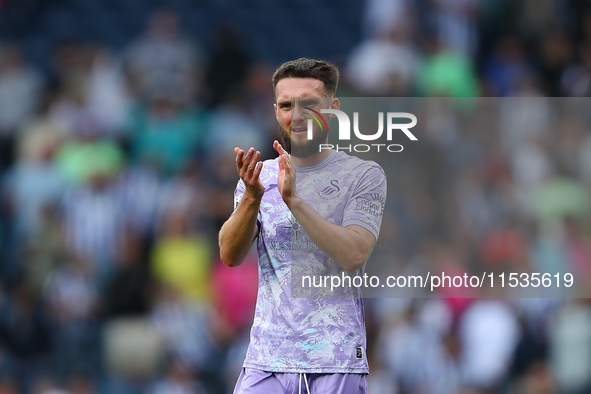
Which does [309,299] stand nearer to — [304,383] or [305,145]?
[304,383]

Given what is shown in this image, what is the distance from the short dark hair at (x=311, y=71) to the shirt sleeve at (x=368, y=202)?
36 centimetres

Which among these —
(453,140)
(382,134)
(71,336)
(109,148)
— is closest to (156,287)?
(71,336)

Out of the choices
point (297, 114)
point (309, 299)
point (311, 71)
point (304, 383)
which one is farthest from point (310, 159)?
point (304, 383)

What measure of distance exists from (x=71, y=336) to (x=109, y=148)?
201 cm

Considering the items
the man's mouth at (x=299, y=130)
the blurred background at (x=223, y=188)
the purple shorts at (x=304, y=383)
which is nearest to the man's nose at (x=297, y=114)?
the man's mouth at (x=299, y=130)

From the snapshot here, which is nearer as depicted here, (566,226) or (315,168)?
(315,168)

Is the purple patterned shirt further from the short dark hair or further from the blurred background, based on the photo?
the blurred background

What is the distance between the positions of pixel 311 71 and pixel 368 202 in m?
0.54

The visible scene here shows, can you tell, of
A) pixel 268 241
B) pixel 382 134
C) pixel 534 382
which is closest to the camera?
pixel 268 241

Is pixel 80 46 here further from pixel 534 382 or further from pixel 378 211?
pixel 378 211

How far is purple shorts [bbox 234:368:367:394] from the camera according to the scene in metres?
3.12

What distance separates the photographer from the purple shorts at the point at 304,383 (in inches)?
123

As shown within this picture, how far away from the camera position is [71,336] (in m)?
8.18

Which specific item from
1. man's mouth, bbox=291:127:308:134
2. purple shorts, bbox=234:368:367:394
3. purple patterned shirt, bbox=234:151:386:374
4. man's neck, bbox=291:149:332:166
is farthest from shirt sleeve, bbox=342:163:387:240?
purple shorts, bbox=234:368:367:394
